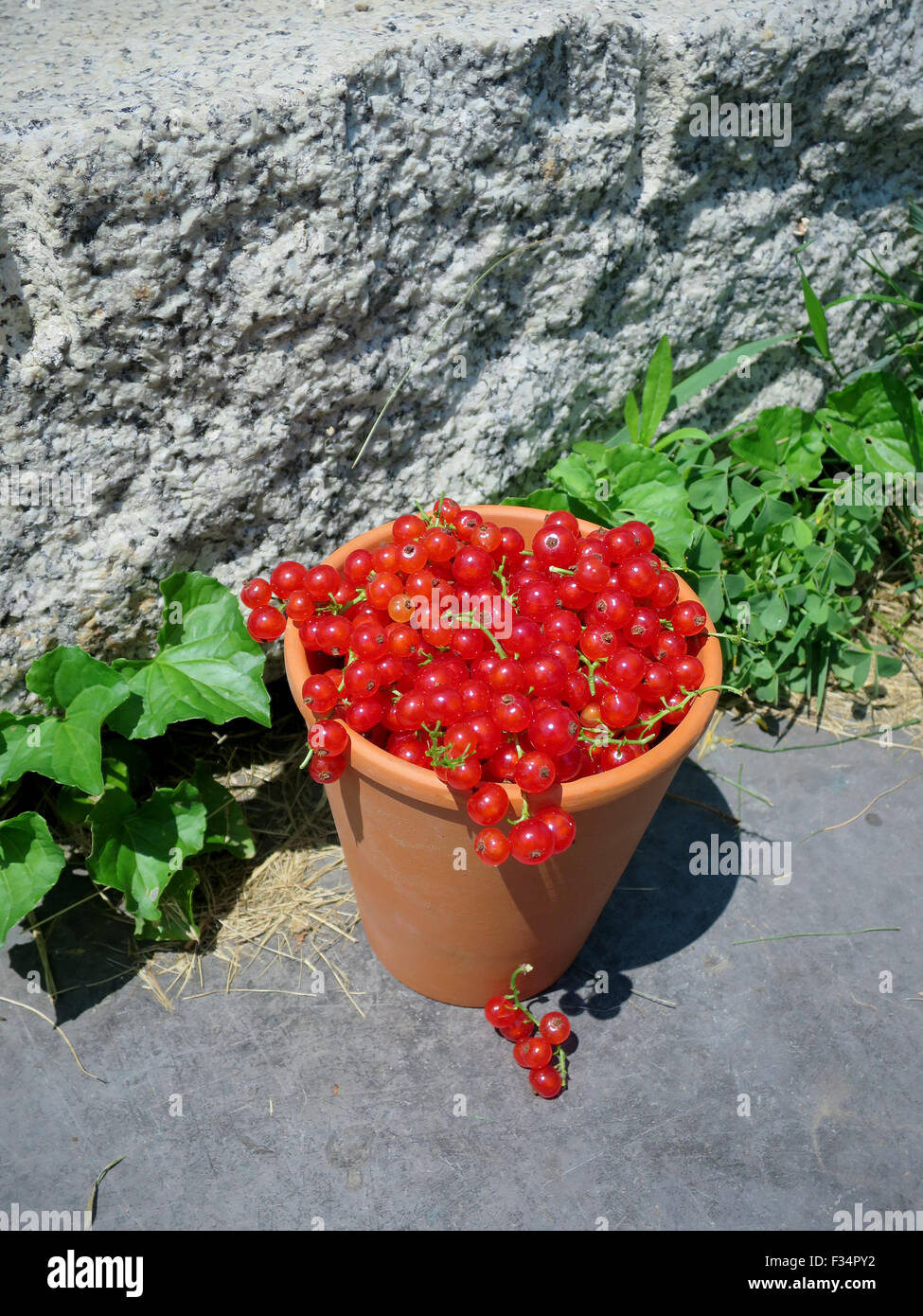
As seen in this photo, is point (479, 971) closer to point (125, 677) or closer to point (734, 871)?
point (734, 871)

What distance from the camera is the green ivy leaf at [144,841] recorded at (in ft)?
6.45

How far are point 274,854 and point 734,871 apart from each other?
42.6 inches

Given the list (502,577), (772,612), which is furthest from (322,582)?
(772,612)

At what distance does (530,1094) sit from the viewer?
1.92 m

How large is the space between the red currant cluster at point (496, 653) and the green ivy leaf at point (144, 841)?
1.65 feet

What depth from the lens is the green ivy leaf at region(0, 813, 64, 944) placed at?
1.84 metres

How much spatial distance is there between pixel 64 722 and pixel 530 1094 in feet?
3.76

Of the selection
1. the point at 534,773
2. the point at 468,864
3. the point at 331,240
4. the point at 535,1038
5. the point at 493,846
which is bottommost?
the point at 535,1038

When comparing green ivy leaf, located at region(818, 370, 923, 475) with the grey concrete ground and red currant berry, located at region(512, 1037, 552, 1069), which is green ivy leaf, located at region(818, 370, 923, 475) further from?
red currant berry, located at region(512, 1037, 552, 1069)

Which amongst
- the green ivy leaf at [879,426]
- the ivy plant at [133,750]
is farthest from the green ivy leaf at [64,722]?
the green ivy leaf at [879,426]

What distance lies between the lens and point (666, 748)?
1651mm

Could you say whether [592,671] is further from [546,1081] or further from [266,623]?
[546,1081]

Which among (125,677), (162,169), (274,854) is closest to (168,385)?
(162,169)

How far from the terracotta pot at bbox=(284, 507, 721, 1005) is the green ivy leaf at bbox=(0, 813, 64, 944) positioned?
0.54 meters
